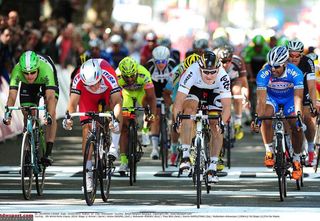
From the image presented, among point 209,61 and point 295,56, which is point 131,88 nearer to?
point 295,56

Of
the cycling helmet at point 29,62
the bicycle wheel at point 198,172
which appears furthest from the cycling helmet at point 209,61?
the cycling helmet at point 29,62

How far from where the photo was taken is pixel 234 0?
13300 centimetres

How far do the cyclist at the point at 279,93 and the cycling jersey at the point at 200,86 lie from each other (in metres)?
0.47

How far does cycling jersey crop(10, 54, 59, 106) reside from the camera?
1750cm

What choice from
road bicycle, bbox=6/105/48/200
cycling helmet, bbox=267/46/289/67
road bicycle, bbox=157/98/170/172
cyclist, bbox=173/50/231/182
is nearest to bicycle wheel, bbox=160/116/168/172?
road bicycle, bbox=157/98/170/172

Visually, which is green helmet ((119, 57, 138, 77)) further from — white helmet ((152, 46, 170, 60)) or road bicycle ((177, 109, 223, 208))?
white helmet ((152, 46, 170, 60))

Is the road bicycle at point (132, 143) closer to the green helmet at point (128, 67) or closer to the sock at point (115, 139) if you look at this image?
the green helmet at point (128, 67)

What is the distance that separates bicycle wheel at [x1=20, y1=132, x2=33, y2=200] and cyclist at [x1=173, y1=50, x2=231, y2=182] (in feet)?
6.05

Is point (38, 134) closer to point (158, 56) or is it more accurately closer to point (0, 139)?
point (158, 56)

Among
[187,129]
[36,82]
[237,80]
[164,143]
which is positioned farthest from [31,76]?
[237,80]

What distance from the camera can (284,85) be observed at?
17719mm

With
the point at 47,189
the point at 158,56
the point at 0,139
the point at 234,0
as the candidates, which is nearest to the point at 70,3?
the point at 0,139

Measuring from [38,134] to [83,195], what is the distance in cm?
95

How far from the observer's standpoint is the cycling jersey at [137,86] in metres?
19.7
